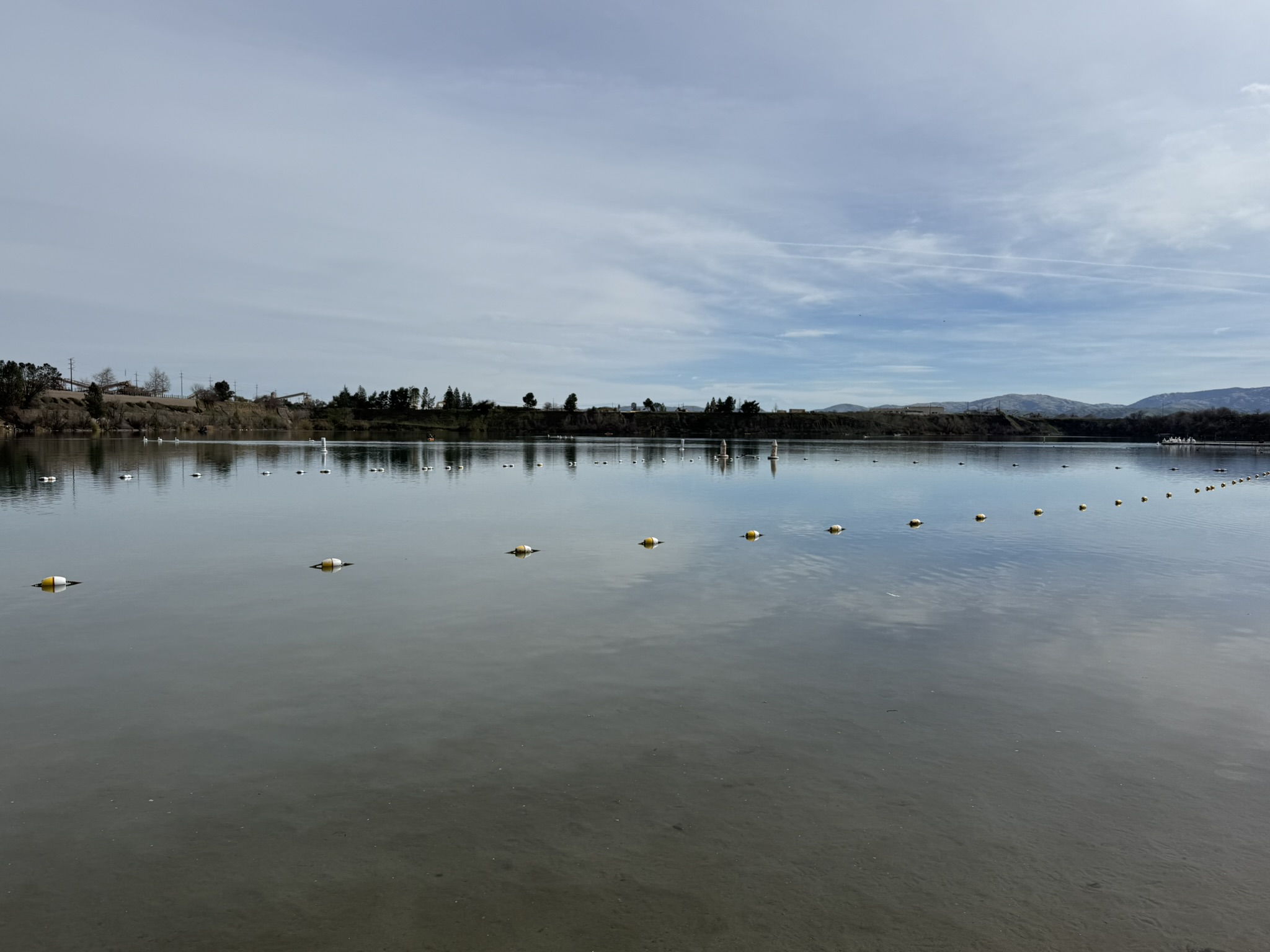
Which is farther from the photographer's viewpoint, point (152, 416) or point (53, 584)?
point (152, 416)

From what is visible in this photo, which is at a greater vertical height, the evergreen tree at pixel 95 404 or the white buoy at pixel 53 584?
the evergreen tree at pixel 95 404

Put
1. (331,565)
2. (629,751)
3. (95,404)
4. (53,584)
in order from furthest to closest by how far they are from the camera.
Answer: (95,404) < (331,565) < (53,584) < (629,751)

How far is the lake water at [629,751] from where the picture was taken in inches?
218

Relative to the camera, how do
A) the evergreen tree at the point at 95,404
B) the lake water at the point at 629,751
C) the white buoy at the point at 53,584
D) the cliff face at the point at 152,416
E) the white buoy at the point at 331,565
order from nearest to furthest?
the lake water at the point at 629,751
the white buoy at the point at 53,584
the white buoy at the point at 331,565
the cliff face at the point at 152,416
the evergreen tree at the point at 95,404

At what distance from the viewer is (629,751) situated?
8047mm

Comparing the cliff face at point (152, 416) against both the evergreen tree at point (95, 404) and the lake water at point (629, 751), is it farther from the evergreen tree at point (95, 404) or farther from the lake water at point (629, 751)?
the lake water at point (629, 751)

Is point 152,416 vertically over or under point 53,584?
over

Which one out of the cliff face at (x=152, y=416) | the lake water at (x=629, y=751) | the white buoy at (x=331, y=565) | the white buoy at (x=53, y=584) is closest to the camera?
the lake water at (x=629, y=751)

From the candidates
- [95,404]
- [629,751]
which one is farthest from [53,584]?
[95,404]

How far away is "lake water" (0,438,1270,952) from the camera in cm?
554

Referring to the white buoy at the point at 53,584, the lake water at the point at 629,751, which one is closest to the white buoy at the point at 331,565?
the lake water at the point at 629,751

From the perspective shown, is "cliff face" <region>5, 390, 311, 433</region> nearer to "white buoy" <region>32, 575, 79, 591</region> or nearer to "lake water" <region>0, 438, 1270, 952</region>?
"lake water" <region>0, 438, 1270, 952</region>

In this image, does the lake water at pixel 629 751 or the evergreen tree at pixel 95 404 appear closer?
the lake water at pixel 629 751

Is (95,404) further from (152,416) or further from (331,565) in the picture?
(331,565)
